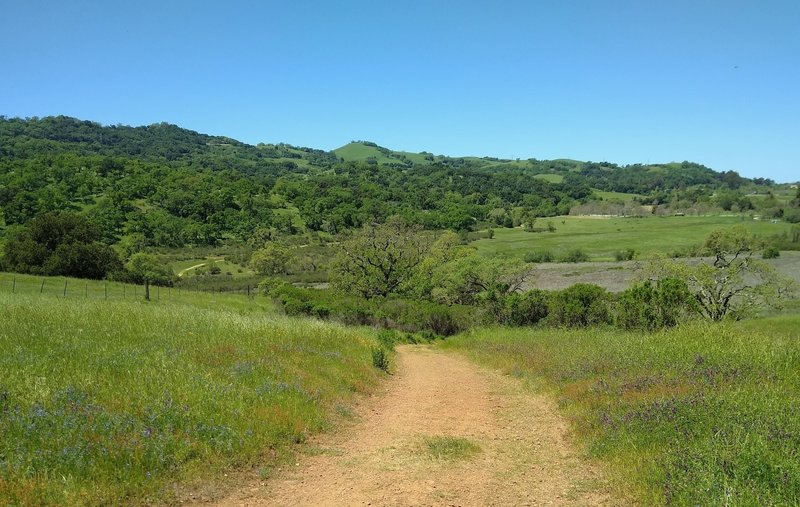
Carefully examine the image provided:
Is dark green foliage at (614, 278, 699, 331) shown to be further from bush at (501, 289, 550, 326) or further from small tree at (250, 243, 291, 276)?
small tree at (250, 243, 291, 276)

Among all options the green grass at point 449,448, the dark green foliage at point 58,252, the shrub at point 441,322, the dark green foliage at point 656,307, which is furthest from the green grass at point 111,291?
the green grass at point 449,448

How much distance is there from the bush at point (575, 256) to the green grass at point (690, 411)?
10705 centimetres

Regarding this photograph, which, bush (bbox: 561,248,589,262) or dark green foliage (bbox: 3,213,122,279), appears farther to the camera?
bush (bbox: 561,248,589,262)

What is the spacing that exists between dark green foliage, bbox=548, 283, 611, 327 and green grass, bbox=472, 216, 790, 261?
7098 cm

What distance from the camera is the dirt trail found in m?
6.25

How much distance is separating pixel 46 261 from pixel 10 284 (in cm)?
1773

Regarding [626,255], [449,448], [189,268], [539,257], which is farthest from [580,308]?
[189,268]

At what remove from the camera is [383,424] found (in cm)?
1015

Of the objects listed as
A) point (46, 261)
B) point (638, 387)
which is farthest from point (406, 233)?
point (638, 387)

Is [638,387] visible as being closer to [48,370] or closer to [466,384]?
[466,384]

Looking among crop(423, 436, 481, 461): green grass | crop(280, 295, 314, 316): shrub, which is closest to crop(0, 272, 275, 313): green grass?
crop(280, 295, 314, 316): shrub

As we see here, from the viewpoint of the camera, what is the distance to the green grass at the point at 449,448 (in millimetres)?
7836

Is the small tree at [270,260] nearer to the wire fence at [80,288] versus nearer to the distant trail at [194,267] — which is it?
the distant trail at [194,267]

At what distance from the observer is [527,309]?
33.5m
